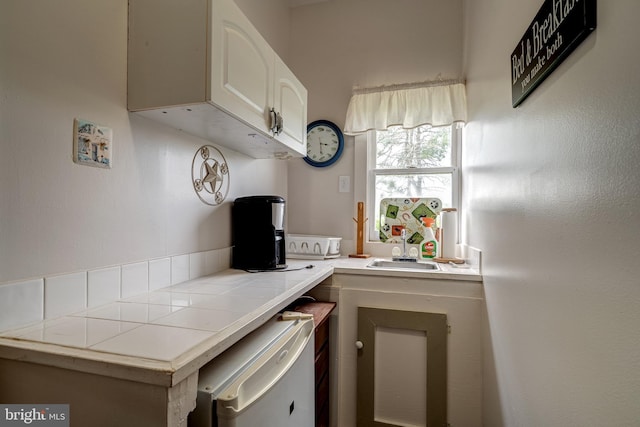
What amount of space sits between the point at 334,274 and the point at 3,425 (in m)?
1.36

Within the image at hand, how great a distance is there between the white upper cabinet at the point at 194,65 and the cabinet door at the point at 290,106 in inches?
8.6

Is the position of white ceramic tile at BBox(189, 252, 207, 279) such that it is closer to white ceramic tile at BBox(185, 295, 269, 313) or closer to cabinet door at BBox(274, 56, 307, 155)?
white ceramic tile at BBox(185, 295, 269, 313)

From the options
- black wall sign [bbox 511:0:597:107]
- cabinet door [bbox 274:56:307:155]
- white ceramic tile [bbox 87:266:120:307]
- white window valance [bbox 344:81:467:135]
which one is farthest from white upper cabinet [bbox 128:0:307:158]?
white window valance [bbox 344:81:467:135]

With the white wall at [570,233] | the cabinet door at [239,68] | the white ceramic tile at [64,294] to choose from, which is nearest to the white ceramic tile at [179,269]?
the white ceramic tile at [64,294]

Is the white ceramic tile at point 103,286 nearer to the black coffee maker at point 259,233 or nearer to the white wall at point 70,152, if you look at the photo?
the white wall at point 70,152

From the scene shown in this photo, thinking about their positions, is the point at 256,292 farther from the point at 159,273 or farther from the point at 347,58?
the point at 347,58

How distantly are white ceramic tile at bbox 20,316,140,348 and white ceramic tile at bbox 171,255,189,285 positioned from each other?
0.43 metres

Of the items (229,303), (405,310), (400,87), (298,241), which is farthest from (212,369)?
(400,87)

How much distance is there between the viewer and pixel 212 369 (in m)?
0.80

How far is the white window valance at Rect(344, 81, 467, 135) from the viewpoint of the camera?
197 centimetres

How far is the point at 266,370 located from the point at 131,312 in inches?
17.2

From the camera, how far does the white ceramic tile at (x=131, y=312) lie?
2.77 feet

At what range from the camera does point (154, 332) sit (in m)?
0.74

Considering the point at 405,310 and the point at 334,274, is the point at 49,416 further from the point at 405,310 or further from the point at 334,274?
the point at 405,310
